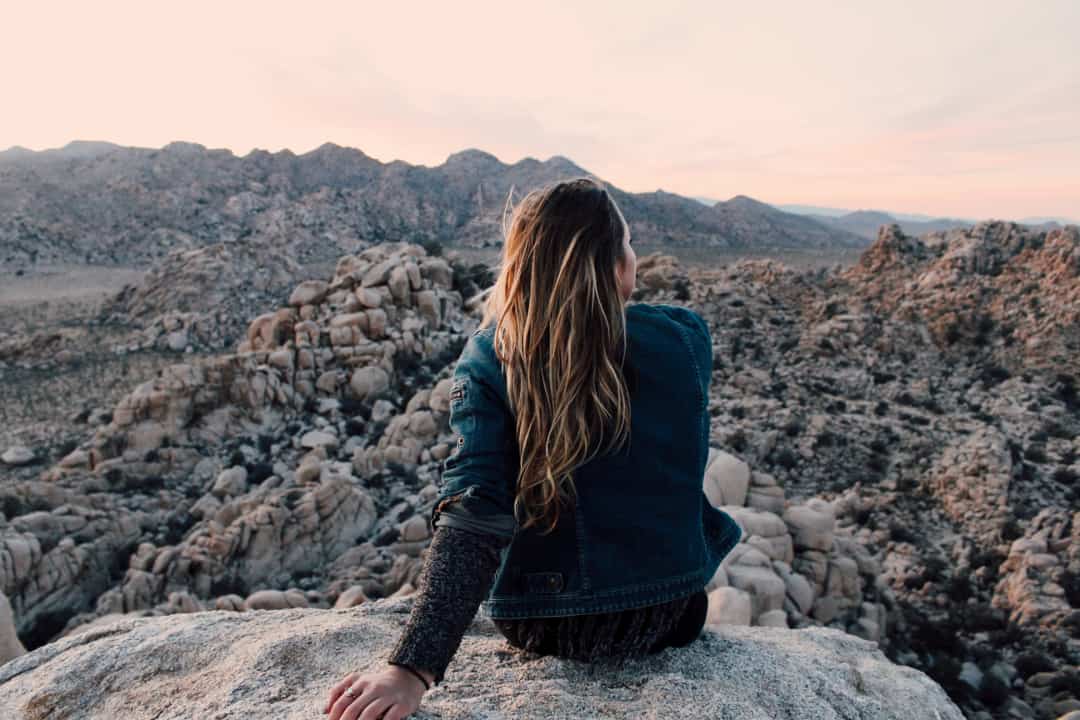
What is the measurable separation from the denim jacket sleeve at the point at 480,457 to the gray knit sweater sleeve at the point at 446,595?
0.14 feet

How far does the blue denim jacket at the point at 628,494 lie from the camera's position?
1899mm

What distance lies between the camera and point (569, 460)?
1786 mm

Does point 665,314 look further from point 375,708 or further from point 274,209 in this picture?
point 274,209

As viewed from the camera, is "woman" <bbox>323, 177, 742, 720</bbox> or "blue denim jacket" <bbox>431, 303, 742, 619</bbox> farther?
"blue denim jacket" <bbox>431, 303, 742, 619</bbox>

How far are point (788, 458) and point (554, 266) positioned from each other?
11916 mm

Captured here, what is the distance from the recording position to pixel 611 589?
1949mm

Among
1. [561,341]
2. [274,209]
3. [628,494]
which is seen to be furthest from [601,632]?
[274,209]

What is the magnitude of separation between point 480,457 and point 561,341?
0.41 m

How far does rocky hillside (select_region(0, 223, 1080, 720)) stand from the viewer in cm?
754

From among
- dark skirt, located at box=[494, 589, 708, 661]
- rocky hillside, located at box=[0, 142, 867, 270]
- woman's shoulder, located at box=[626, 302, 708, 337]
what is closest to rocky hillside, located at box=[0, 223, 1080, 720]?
woman's shoulder, located at box=[626, 302, 708, 337]

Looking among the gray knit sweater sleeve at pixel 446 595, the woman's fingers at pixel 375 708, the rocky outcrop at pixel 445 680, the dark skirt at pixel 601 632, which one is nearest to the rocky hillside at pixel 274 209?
the rocky outcrop at pixel 445 680

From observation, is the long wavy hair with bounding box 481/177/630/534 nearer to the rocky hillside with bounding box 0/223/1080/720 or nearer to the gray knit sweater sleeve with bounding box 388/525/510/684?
the gray knit sweater sleeve with bounding box 388/525/510/684

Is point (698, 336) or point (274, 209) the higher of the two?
point (274, 209)

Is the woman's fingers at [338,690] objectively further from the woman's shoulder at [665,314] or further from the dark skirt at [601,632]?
the woman's shoulder at [665,314]
